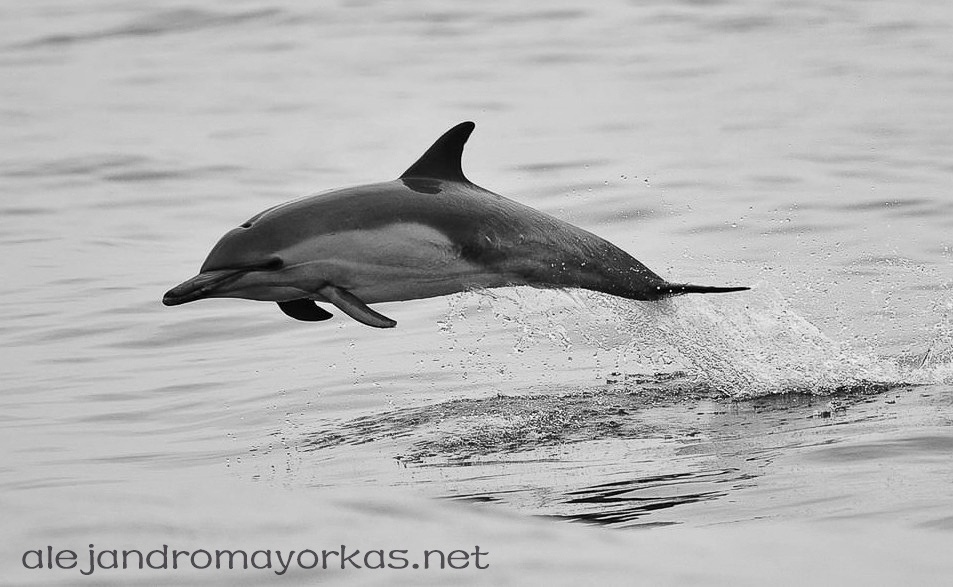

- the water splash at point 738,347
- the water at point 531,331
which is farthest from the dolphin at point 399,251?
the water at point 531,331

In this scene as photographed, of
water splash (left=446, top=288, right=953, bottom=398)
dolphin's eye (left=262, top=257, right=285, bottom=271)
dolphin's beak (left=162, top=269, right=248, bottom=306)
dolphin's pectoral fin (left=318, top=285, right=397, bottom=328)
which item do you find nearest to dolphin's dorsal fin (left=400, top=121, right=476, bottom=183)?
water splash (left=446, top=288, right=953, bottom=398)

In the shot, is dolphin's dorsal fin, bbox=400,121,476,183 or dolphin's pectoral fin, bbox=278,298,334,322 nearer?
dolphin's pectoral fin, bbox=278,298,334,322

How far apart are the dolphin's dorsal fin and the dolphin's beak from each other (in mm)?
1116

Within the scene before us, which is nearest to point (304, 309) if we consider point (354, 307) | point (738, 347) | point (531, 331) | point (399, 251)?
point (354, 307)

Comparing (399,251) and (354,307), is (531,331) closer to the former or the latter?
(399,251)

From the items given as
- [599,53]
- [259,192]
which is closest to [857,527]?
[259,192]

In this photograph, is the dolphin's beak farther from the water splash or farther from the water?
the water splash

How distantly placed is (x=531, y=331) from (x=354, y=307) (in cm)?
A: 352

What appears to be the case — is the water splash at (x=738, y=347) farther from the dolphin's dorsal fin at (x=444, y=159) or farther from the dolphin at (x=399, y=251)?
the dolphin's dorsal fin at (x=444, y=159)

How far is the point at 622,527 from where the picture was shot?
638 centimetres

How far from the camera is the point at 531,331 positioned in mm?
10969

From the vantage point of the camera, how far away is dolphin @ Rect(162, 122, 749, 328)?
24.8 ft

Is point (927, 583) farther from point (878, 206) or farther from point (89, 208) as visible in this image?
point (89, 208)

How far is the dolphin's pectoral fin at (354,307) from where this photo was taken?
24.5 ft
